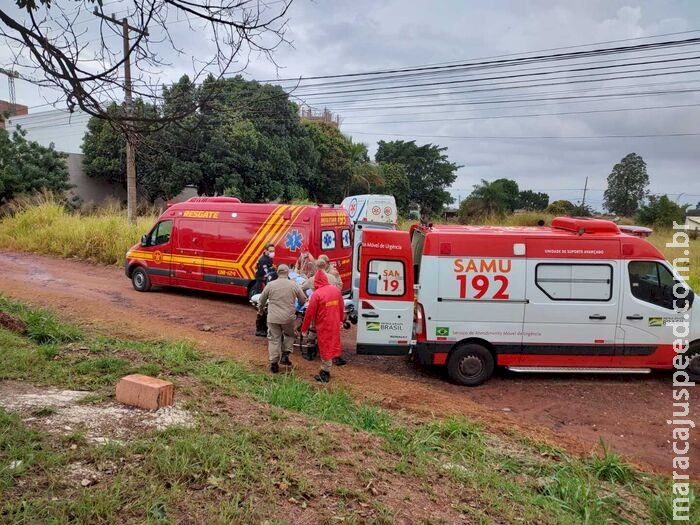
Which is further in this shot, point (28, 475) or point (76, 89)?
point (76, 89)

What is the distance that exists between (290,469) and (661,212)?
29.4m

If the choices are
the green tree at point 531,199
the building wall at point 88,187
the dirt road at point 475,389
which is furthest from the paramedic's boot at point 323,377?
the green tree at point 531,199

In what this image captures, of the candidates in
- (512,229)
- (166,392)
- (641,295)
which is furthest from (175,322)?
(641,295)

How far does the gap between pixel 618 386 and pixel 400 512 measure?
5526mm

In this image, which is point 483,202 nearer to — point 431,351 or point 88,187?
point 88,187

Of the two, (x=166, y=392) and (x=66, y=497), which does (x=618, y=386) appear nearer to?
(x=166, y=392)

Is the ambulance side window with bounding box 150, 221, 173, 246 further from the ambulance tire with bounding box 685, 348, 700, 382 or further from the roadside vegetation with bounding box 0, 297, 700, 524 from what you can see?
the ambulance tire with bounding box 685, 348, 700, 382

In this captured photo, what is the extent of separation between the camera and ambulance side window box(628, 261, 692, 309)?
725 cm

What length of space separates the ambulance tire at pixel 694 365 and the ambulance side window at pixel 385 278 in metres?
4.37

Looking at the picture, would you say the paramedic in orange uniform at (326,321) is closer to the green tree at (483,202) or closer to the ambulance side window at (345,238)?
the ambulance side window at (345,238)

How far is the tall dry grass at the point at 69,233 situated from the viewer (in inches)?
699

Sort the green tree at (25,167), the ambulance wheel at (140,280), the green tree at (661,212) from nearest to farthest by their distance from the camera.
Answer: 1. the ambulance wheel at (140,280)
2. the green tree at (25,167)
3. the green tree at (661,212)

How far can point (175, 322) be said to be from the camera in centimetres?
1022

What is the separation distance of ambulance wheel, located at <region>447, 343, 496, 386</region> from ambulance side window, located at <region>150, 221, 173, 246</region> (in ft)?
26.5
